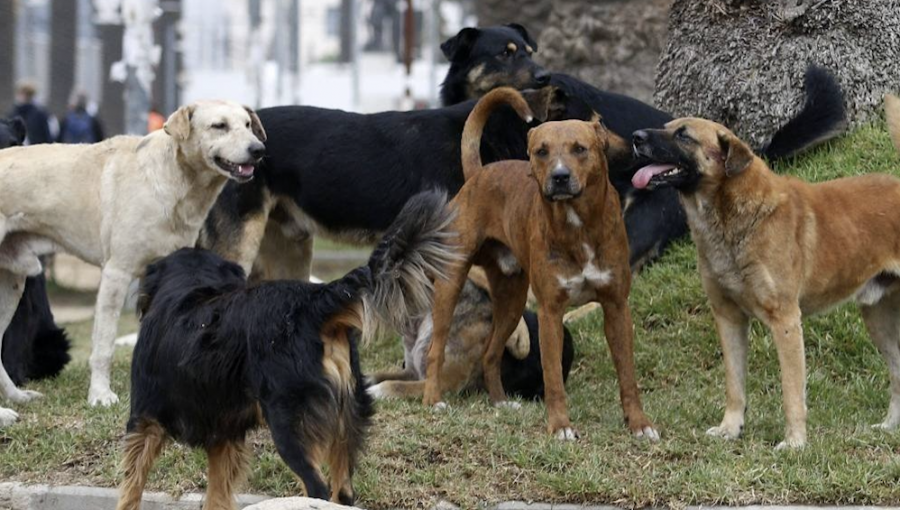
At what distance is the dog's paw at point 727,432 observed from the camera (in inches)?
255

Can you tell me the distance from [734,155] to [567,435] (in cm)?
160

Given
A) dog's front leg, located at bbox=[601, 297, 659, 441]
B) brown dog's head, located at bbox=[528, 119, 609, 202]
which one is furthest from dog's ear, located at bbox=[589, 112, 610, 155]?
dog's front leg, located at bbox=[601, 297, 659, 441]

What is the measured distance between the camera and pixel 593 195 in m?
6.46

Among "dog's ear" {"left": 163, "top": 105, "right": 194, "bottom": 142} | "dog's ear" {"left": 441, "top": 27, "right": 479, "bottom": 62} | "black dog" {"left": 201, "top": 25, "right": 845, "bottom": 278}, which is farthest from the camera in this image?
"dog's ear" {"left": 441, "top": 27, "right": 479, "bottom": 62}

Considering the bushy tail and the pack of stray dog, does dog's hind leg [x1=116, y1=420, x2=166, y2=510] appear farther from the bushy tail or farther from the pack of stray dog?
the bushy tail

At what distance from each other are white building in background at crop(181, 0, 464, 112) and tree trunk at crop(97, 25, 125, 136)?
4620 mm

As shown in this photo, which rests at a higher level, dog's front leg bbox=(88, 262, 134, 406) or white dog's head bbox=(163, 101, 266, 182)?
white dog's head bbox=(163, 101, 266, 182)

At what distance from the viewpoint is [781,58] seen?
939cm

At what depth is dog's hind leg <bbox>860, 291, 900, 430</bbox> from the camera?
269 inches

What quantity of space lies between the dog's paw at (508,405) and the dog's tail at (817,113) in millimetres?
2514

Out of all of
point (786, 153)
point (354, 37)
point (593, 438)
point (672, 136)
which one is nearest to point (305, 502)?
point (593, 438)

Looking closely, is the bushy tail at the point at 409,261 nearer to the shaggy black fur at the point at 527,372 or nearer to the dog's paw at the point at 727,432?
the dog's paw at the point at 727,432

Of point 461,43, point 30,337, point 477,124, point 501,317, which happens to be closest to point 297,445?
point 501,317

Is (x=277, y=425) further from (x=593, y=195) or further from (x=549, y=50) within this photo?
(x=549, y=50)
